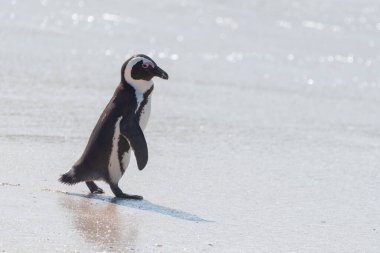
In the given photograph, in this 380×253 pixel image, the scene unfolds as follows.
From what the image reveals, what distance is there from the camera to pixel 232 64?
35.1 ft

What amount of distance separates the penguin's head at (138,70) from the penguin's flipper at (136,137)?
251mm

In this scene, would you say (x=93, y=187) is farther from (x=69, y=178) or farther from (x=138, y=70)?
(x=138, y=70)

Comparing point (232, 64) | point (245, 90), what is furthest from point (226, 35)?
point (245, 90)

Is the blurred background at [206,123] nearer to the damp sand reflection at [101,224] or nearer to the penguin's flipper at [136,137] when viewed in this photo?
the damp sand reflection at [101,224]

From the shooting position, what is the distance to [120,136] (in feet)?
19.0

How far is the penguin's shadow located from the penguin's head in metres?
0.69

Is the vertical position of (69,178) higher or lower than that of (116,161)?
lower

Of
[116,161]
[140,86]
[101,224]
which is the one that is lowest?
[101,224]

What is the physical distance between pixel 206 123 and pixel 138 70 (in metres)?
2.13

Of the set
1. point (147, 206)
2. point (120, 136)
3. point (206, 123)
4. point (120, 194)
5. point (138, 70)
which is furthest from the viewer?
point (206, 123)

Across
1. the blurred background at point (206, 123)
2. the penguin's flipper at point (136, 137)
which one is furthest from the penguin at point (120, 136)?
Answer: the blurred background at point (206, 123)

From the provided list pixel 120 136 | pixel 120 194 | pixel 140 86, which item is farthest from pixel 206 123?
pixel 120 194

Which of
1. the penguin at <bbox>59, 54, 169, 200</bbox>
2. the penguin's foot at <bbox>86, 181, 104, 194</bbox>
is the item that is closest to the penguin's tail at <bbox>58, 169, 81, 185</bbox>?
the penguin at <bbox>59, 54, 169, 200</bbox>

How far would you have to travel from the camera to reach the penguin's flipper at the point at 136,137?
5.64 m
